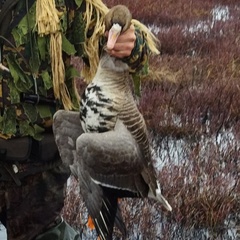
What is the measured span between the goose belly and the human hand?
0.13 meters

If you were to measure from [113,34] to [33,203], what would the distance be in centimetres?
118

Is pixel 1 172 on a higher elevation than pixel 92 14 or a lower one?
lower

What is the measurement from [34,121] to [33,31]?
0.37 metres

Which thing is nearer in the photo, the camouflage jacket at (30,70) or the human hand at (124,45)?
the human hand at (124,45)

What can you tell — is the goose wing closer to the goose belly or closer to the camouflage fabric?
the goose belly

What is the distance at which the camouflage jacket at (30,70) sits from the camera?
9.29 feet

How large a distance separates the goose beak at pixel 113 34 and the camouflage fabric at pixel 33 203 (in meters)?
1.05

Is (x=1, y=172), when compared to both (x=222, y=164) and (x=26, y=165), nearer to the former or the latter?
(x=26, y=165)

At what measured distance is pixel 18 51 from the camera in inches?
113

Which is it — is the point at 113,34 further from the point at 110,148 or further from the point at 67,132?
the point at 67,132

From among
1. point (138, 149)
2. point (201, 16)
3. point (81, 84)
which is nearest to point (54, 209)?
point (138, 149)

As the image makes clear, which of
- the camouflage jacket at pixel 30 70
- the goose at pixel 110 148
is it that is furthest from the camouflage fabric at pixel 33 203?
the goose at pixel 110 148

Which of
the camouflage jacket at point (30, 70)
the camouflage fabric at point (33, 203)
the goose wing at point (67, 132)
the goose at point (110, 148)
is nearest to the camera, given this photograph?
the goose at point (110, 148)

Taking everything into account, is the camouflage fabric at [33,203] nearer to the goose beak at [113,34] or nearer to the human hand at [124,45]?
the human hand at [124,45]
